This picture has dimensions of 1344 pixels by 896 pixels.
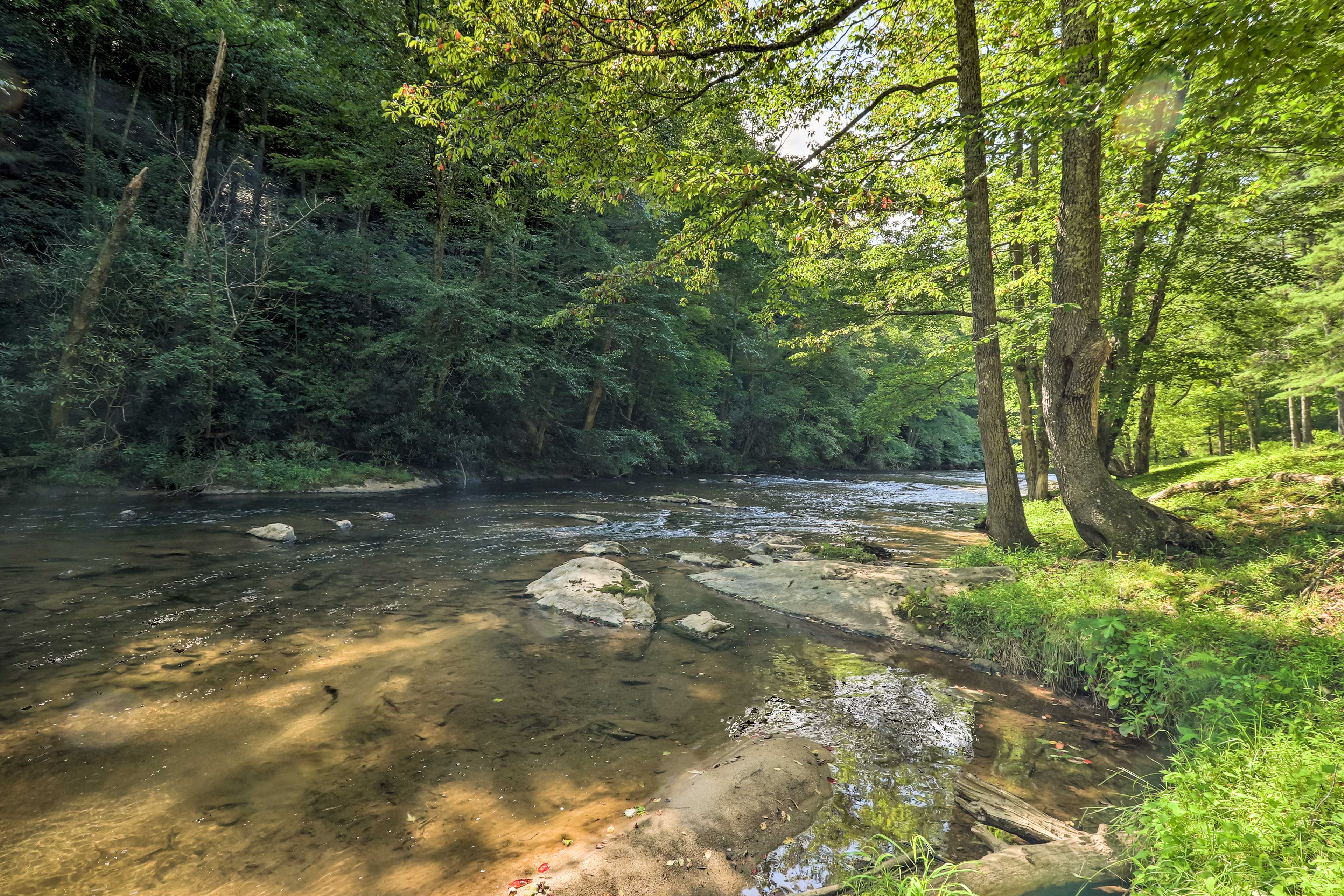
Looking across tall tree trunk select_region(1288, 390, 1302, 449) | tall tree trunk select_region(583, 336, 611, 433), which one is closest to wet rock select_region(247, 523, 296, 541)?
tall tree trunk select_region(583, 336, 611, 433)

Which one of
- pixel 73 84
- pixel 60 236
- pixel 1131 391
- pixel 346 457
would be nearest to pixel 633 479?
pixel 346 457

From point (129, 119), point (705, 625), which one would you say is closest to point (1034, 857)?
point (705, 625)

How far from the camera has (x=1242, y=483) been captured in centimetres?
881

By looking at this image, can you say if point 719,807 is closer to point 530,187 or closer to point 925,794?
point 925,794

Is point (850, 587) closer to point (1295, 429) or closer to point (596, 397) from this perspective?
point (596, 397)

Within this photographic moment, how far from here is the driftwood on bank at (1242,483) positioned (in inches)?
297

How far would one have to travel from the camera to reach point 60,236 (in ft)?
48.1

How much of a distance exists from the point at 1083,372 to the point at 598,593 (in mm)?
6684

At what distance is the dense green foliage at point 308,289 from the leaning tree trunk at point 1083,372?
4.29m

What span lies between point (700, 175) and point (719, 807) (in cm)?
658

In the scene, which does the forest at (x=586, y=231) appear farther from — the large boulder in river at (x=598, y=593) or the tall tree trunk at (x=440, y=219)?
the large boulder in river at (x=598, y=593)

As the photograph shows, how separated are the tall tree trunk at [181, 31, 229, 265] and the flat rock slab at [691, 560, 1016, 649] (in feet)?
58.4

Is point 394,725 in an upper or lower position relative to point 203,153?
lower

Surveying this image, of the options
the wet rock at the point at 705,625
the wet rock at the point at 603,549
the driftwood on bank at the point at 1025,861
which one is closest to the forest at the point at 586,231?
the wet rock at the point at 603,549
